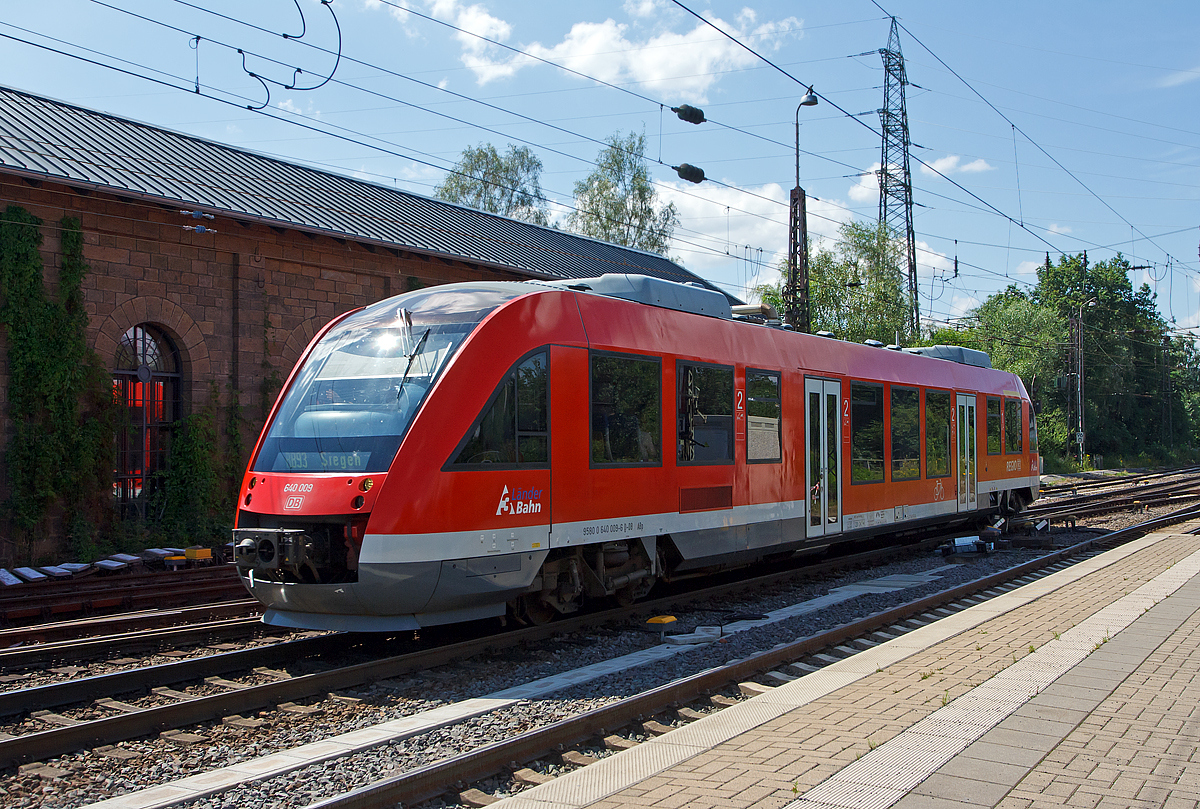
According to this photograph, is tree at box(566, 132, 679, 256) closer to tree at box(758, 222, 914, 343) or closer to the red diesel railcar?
tree at box(758, 222, 914, 343)

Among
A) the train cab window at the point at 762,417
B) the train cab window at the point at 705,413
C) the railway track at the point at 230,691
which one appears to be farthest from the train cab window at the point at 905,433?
the railway track at the point at 230,691

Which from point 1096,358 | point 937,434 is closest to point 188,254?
point 937,434

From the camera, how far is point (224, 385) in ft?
60.0

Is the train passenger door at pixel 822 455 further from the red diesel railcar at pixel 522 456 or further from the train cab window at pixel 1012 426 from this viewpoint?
the train cab window at pixel 1012 426

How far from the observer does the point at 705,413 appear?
405 inches

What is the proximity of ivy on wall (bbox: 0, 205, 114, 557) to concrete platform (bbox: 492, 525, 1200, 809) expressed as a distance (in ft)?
44.6

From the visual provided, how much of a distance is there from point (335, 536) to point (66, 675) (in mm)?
2211

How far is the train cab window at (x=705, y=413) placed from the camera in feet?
32.7

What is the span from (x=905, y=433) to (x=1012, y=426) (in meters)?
5.74

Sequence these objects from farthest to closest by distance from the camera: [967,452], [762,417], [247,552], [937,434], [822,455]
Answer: [967,452] < [937,434] < [822,455] < [762,417] < [247,552]

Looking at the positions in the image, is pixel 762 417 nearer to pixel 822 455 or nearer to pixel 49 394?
pixel 822 455

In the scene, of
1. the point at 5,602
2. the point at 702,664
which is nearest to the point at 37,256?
the point at 5,602

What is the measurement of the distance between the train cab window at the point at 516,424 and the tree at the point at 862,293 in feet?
131

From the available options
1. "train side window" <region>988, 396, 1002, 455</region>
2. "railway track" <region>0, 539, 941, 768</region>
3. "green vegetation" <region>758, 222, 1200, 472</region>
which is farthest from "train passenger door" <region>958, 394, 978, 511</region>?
"green vegetation" <region>758, 222, 1200, 472</region>
